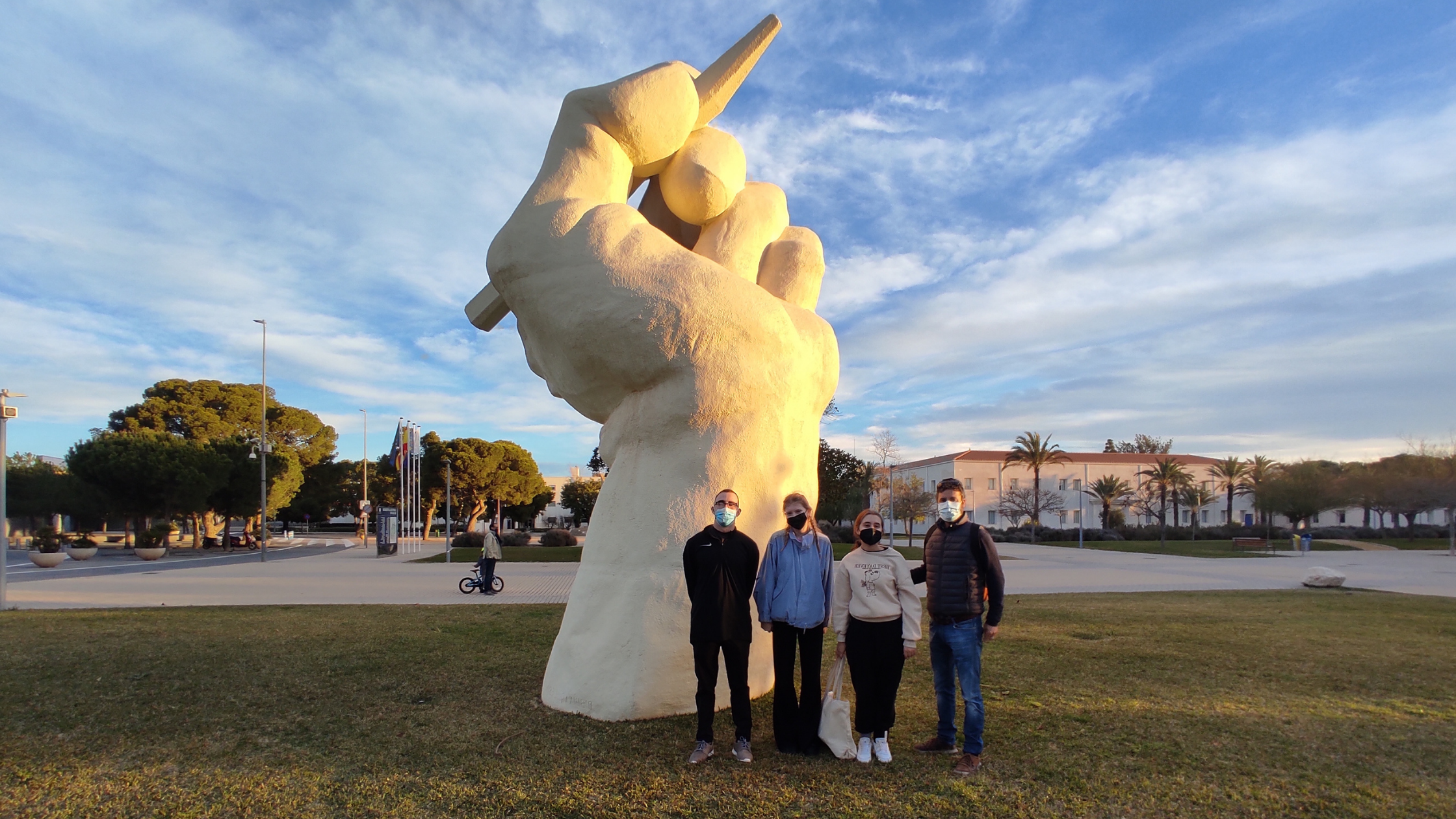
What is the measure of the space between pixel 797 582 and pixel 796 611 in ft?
0.56

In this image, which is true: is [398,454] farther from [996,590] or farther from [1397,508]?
[1397,508]

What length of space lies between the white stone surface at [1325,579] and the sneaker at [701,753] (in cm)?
1625

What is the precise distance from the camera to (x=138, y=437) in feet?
102

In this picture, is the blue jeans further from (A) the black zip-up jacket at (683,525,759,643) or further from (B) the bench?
(B) the bench

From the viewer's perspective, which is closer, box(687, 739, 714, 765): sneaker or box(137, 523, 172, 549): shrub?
box(687, 739, 714, 765): sneaker

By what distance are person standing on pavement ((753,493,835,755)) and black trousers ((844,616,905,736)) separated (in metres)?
0.21

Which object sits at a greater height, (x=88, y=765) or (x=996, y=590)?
(x=996, y=590)

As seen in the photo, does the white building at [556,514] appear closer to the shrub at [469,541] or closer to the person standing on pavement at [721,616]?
the shrub at [469,541]

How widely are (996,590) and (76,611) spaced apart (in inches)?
526

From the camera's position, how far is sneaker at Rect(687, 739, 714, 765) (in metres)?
4.49

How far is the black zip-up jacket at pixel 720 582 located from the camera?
4.54 m

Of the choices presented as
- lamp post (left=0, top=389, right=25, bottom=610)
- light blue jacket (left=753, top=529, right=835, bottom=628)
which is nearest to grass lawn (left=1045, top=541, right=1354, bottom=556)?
light blue jacket (left=753, top=529, right=835, bottom=628)

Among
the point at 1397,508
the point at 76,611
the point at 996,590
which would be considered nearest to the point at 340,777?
the point at 996,590

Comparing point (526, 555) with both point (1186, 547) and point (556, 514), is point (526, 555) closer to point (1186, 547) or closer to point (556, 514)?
point (1186, 547)
